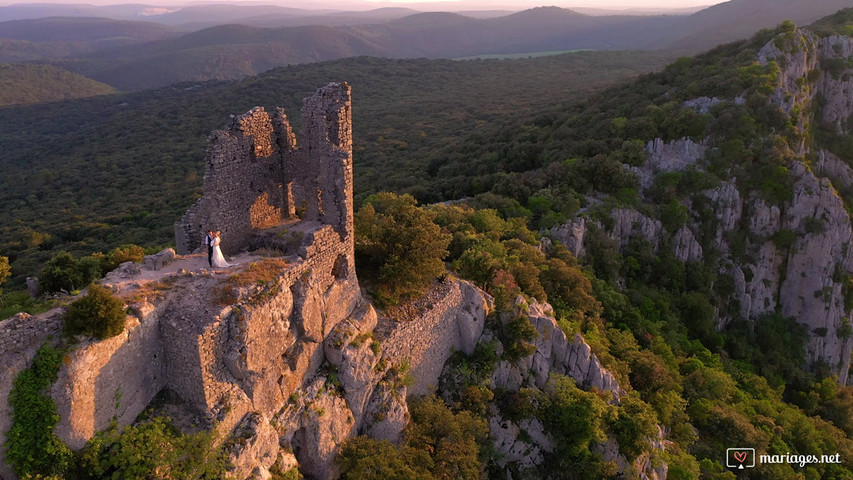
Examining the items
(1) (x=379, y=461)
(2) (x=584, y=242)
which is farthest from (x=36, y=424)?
(2) (x=584, y=242)

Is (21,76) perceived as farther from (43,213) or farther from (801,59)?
(801,59)

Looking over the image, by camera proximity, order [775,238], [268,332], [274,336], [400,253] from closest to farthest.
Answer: [268,332]
[274,336]
[400,253]
[775,238]

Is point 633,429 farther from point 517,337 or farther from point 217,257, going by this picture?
point 217,257

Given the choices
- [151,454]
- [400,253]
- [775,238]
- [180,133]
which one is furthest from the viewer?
[180,133]

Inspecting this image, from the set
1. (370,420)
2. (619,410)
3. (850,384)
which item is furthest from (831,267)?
(370,420)

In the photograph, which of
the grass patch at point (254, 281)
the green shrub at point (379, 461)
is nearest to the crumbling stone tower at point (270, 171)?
the grass patch at point (254, 281)

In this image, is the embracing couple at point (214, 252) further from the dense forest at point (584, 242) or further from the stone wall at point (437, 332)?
the stone wall at point (437, 332)

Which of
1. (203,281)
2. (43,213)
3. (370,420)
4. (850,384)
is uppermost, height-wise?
(203,281)

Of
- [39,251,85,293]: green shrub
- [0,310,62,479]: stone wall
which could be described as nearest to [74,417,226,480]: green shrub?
[0,310,62,479]: stone wall
